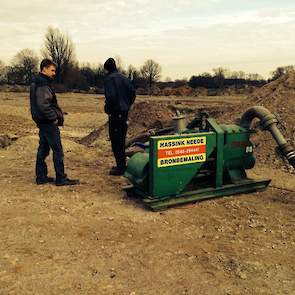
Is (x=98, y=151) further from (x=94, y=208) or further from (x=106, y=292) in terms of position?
(x=106, y=292)

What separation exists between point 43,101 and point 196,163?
249 centimetres

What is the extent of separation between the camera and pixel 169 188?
17.3ft

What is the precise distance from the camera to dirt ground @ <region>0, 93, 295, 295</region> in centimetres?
345

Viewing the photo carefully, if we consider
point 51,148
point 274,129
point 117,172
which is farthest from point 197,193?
point 51,148

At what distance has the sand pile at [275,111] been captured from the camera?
775 cm

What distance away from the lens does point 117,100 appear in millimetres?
6566

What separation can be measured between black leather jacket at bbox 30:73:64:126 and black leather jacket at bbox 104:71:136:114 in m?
1.00

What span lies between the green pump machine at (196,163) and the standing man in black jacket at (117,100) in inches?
43.6

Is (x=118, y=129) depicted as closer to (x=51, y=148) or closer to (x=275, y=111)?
(x=51, y=148)

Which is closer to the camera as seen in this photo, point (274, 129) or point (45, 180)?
point (274, 129)

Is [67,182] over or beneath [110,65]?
beneath

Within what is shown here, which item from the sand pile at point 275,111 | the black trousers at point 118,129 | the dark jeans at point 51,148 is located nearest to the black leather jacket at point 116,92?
the black trousers at point 118,129

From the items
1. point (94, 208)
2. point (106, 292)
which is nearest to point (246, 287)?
point (106, 292)

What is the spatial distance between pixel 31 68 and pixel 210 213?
6684 cm
